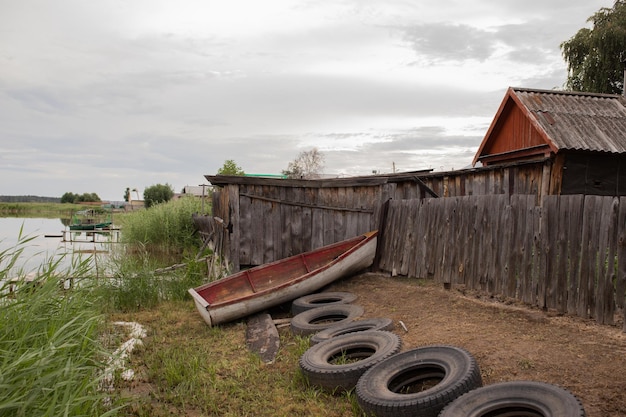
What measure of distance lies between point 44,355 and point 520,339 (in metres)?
4.45

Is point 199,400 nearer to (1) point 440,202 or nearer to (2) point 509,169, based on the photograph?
(1) point 440,202

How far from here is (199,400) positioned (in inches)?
195

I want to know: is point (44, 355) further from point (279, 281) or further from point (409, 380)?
point (279, 281)

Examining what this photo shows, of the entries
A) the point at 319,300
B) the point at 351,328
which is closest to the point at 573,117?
the point at 319,300

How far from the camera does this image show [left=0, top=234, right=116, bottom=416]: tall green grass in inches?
116

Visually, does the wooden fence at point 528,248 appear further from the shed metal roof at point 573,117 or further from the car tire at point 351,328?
the shed metal roof at point 573,117

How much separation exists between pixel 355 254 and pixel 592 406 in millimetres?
5549

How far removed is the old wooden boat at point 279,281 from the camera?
7.89m

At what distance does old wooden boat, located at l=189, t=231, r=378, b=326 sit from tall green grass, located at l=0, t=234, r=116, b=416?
8.21ft

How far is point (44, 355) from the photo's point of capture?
3.38 m

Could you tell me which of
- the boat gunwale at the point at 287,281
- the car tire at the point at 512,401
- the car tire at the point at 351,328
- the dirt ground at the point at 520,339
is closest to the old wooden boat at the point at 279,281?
the boat gunwale at the point at 287,281

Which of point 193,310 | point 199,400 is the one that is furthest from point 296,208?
point 199,400

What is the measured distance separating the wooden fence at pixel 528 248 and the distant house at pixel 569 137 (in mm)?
3123

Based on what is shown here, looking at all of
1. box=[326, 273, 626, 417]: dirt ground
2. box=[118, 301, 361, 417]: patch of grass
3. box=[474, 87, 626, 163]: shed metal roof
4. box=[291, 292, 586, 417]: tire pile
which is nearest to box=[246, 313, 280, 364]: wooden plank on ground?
box=[118, 301, 361, 417]: patch of grass
